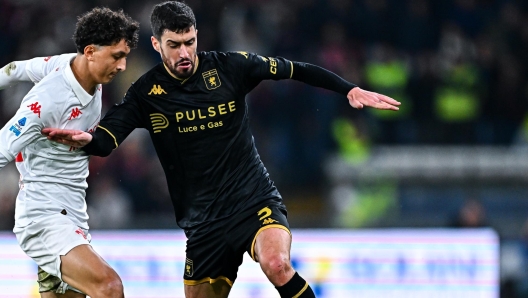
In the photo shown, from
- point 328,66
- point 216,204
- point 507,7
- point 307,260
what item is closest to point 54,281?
point 216,204

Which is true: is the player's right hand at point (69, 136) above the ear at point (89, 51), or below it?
below

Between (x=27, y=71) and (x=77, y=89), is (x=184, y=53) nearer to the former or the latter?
(x=77, y=89)

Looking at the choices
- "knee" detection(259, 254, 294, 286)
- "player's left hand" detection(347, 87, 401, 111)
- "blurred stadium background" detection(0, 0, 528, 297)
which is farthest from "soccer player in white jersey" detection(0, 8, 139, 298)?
"blurred stadium background" detection(0, 0, 528, 297)

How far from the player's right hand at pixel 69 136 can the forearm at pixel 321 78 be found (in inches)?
54.7

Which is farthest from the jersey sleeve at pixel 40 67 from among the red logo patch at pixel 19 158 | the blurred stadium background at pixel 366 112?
the blurred stadium background at pixel 366 112

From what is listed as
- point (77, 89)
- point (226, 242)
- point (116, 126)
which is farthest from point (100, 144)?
point (226, 242)

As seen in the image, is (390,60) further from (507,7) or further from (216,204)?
(216,204)

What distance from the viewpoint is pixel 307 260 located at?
8.71m

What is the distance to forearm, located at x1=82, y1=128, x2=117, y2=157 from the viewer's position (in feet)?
17.0

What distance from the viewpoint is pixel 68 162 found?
206 inches

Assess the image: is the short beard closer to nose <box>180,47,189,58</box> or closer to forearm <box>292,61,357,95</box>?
nose <box>180,47,189,58</box>

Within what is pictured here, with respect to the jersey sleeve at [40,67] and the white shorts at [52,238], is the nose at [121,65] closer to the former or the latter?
the jersey sleeve at [40,67]

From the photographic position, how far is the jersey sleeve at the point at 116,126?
5.21m

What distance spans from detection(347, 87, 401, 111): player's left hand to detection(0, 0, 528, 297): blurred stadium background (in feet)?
15.5
